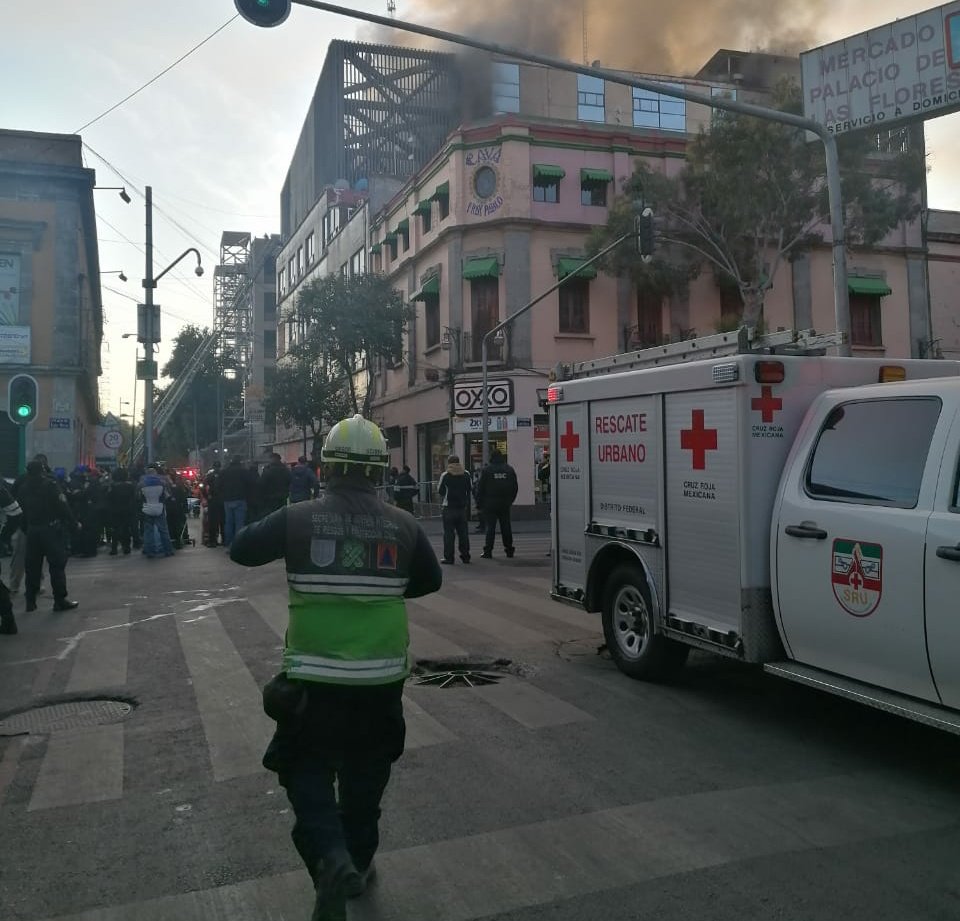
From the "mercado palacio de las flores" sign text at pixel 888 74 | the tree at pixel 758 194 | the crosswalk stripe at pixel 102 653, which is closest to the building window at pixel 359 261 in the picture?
the tree at pixel 758 194

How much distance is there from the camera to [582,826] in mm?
A: 3930

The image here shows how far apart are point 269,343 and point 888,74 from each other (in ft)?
207

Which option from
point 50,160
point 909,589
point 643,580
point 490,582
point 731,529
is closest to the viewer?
point 909,589

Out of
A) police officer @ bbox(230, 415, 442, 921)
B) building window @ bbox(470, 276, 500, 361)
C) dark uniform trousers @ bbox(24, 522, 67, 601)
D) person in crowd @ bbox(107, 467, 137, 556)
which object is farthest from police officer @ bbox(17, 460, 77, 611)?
building window @ bbox(470, 276, 500, 361)

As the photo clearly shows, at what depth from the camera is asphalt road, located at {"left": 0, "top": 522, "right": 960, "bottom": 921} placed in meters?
3.31

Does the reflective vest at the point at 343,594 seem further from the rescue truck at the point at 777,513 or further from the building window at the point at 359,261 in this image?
the building window at the point at 359,261

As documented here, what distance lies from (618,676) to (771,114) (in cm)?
730

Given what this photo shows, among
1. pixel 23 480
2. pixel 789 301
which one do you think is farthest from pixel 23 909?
pixel 789 301

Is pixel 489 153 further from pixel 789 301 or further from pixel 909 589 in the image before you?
pixel 909 589

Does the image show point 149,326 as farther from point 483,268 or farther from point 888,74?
point 888,74

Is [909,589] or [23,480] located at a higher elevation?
[23,480]

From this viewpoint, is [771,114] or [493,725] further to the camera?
[771,114]

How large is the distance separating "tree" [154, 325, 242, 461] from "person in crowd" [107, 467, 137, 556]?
55431 millimetres

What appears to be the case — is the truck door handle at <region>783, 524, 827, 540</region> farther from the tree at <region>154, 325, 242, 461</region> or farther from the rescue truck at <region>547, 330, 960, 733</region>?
the tree at <region>154, 325, 242, 461</region>
